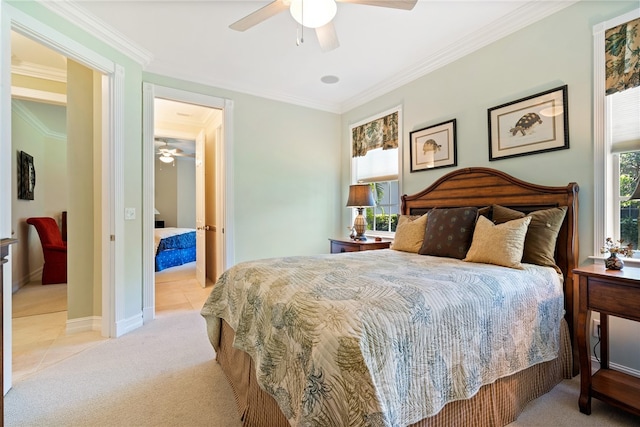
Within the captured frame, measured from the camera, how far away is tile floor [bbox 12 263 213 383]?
7.65 ft

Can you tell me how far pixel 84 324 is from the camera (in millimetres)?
2877

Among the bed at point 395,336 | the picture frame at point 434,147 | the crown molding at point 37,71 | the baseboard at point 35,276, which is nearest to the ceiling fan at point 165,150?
the crown molding at point 37,71

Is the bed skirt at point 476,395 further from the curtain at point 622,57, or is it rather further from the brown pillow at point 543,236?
the curtain at point 622,57

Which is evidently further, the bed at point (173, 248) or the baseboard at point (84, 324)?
the bed at point (173, 248)

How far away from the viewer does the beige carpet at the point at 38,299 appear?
11.1 feet

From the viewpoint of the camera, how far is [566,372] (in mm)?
1958

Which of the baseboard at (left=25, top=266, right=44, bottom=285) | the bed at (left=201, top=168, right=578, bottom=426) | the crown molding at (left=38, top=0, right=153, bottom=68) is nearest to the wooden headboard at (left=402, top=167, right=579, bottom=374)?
the bed at (left=201, top=168, right=578, bottom=426)

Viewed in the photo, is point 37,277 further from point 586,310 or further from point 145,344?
point 586,310

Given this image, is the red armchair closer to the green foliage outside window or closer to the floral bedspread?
the floral bedspread

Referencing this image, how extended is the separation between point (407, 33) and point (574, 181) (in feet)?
6.18

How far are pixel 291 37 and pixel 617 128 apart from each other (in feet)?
8.78

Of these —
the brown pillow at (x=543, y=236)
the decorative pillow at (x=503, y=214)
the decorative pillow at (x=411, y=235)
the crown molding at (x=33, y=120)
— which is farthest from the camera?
the crown molding at (x=33, y=120)

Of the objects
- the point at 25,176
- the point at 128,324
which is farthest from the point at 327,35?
the point at 25,176

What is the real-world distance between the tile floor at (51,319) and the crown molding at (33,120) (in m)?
2.57
